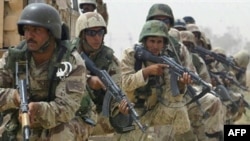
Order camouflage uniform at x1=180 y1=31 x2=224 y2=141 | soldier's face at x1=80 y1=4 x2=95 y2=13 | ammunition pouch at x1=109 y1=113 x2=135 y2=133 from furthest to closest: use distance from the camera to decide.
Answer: soldier's face at x1=80 y1=4 x2=95 y2=13, camouflage uniform at x1=180 y1=31 x2=224 y2=141, ammunition pouch at x1=109 y1=113 x2=135 y2=133

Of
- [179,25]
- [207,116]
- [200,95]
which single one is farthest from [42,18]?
[179,25]

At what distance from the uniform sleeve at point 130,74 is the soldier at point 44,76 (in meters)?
1.78

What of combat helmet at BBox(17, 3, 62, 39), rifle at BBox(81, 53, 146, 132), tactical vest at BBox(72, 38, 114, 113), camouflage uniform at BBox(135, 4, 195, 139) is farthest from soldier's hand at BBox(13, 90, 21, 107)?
camouflage uniform at BBox(135, 4, 195, 139)

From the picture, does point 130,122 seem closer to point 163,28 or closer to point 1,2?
point 163,28

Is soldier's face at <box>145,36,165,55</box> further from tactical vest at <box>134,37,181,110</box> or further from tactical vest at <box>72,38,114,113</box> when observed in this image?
tactical vest at <box>72,38,114,113</box>

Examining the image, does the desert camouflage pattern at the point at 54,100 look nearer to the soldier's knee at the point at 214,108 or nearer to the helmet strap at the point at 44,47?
the helmet strap at the point at 44,47

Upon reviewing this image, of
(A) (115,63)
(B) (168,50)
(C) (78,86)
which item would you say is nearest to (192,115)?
(B) (168,50)

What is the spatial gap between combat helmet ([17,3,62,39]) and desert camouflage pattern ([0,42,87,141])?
25cm

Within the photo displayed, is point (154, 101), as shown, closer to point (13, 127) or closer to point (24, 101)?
point (13, 127)

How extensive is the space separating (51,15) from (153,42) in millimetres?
2282

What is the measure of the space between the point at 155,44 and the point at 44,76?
226 cm

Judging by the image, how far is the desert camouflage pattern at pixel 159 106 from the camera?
7562 millimetres

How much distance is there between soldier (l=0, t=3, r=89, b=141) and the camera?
212 inches

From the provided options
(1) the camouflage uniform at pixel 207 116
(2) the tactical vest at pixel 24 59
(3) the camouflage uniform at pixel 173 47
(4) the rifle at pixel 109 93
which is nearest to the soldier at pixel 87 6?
(3) the camouflage uniform at pixel 173 47
